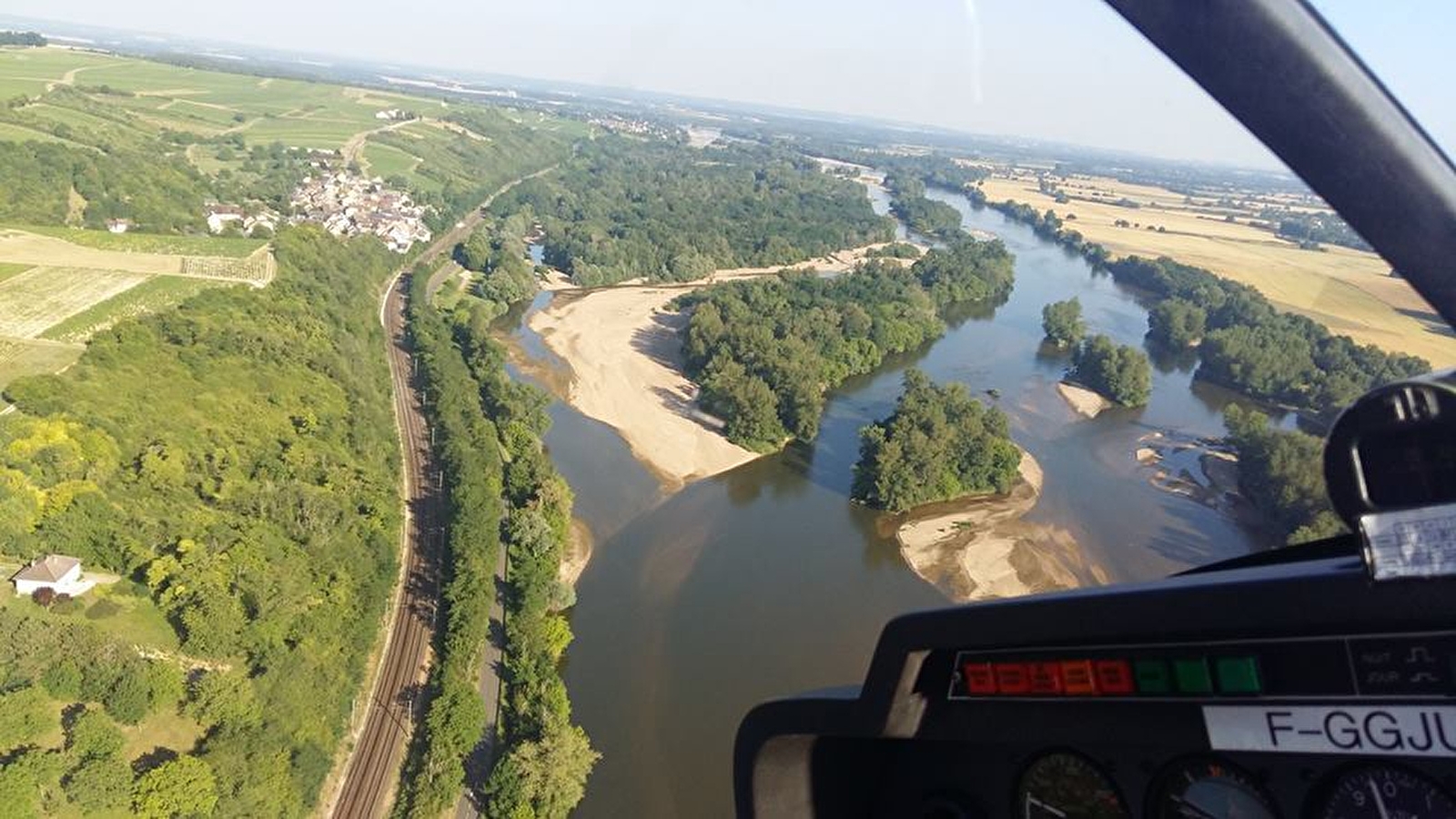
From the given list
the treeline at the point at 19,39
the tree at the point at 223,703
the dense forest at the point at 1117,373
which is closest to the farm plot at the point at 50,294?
the tree at the point at 223,703

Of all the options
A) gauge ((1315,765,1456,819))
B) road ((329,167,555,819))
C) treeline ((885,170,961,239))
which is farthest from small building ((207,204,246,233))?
treeline ((885,170,961,239))

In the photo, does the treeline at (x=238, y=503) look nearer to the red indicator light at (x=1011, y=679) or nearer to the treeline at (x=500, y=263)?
the red indicator light at (x=1011, y=679)

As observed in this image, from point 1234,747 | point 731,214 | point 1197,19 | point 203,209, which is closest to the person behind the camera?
point 1234,747

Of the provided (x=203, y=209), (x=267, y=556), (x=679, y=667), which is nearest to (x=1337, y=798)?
(x=679, y=667)

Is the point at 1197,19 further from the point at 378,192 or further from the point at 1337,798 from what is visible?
the point at 378,192

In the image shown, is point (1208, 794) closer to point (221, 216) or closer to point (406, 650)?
point (406, 650)

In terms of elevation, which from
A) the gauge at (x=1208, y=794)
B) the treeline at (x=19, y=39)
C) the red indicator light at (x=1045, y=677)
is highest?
the treeline at (x=19, y=39)

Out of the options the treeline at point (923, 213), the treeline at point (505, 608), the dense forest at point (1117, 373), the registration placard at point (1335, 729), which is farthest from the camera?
the treeline at point (923, 213)
